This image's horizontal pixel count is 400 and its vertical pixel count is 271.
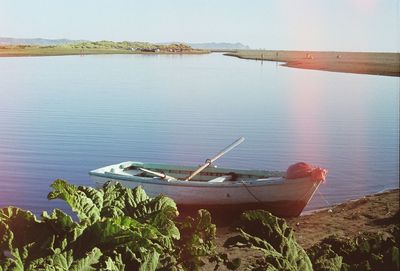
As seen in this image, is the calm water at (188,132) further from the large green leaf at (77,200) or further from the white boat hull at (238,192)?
the large green leaf at (77,200)

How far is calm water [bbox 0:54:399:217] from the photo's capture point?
2191 centimetres

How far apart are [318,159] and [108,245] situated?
20.6m

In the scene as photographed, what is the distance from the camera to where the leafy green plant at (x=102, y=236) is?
17.7 ft

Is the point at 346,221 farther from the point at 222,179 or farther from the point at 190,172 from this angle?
the point at 190,172

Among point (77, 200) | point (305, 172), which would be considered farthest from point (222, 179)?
point (77, 200)

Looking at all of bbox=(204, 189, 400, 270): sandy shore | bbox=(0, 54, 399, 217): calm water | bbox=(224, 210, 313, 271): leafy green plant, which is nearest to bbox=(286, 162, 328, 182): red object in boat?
bbox=(204, 189, 400, 270): sandy shore

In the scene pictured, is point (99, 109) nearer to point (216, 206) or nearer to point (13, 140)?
point (13, 140)

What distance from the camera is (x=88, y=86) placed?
53812 millimetres

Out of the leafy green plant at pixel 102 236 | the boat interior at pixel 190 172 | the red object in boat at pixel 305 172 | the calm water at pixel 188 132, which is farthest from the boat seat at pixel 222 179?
the leafy green plant at pixel 102 236

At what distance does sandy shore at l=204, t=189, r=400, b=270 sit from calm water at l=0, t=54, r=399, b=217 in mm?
1174

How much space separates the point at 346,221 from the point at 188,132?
1471 cm

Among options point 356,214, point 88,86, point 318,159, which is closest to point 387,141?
point 318,159

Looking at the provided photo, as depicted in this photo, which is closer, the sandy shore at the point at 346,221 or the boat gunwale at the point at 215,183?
the sandy shore at the point at 346,221

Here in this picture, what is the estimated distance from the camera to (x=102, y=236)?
5793 mm
